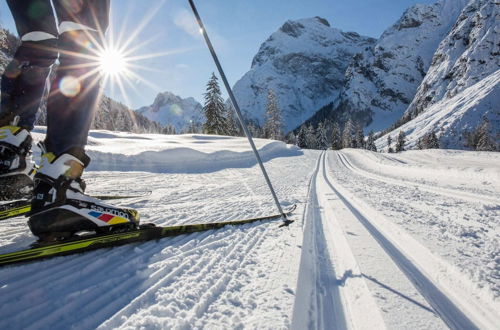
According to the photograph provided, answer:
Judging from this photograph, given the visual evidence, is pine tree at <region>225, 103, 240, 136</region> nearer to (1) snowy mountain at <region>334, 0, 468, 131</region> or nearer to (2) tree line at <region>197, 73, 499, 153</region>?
(2) tree line at <region>197, 73, 499, 153</region>

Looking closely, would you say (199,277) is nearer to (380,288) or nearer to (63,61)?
(380,288)

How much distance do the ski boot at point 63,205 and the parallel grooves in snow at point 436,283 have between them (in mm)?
1771

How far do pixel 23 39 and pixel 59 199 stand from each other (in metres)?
1.18

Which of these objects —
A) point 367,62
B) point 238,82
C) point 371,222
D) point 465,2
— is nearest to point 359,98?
point 367,62

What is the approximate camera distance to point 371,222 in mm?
2512

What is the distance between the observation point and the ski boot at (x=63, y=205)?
4.14 feet

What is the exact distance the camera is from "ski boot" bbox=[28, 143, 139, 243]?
126cm

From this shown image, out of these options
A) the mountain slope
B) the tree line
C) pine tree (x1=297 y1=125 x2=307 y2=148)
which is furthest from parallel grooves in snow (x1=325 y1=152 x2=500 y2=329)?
the mountain slope

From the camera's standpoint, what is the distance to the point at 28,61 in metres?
1.67

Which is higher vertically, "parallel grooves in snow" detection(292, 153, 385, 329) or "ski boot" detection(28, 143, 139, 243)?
"ski boot" detection(28, 143, 139, 243)

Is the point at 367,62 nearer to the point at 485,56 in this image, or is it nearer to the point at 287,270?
the point at 485,56

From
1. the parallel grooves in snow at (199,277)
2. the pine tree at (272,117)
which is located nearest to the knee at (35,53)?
the parallel grooves in snow at (199,277)

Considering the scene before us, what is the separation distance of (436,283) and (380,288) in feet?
1.23

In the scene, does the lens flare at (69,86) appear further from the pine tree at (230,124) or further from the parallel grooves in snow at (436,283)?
the pine tree at (230,124)
